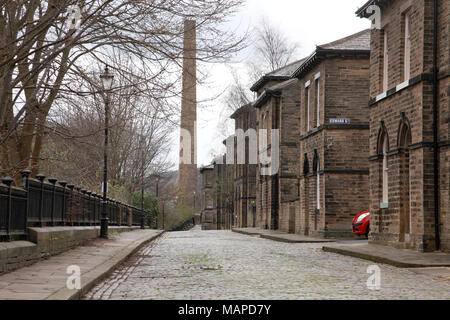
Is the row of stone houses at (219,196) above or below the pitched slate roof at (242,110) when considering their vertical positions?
below

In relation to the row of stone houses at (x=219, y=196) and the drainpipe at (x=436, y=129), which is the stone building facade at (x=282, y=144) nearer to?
the drainpipe at (x=436, y=129)

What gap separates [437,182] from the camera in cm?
1795

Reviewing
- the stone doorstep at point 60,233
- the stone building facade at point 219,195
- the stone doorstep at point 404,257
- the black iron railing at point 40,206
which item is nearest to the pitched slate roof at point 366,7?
the stone doorstep at point 404,257

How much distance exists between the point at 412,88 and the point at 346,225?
10.8 meters

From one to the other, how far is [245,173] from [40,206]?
152 ft

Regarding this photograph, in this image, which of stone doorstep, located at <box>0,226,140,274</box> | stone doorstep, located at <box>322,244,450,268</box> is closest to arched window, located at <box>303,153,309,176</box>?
stone doorstep, located at <box>322,244,450,268</box>

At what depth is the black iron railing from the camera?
12.0 meters

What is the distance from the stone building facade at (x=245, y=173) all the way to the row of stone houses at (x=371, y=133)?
9171mm

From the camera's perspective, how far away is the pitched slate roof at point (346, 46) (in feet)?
93.6

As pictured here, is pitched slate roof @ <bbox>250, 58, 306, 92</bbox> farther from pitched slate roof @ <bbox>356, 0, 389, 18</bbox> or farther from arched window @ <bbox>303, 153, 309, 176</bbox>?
pitched slate roof @ <bbox>356, 0, 389, 18</bbox>

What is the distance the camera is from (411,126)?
18.9m

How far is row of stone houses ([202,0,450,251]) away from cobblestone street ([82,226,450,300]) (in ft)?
11.2
